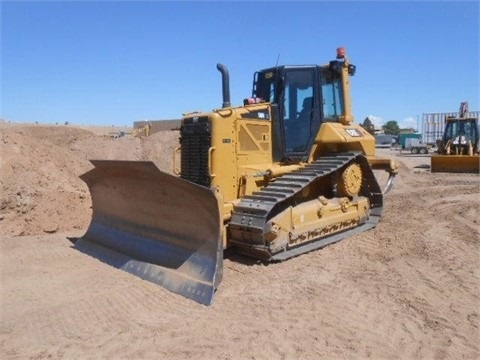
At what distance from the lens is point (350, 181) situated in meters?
7.47

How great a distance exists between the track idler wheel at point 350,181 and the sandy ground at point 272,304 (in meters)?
0.75

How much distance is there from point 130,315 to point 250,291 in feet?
4.34

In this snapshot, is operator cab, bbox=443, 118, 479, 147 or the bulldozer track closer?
the bulldozer track

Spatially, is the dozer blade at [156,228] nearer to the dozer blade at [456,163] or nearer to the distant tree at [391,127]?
the dozer blade at [456,163]

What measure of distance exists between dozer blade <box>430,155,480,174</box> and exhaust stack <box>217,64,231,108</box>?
46.3 feet

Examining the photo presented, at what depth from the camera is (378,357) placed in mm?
3588

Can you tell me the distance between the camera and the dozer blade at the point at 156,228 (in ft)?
16.9

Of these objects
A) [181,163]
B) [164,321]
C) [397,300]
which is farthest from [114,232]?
[397,300]

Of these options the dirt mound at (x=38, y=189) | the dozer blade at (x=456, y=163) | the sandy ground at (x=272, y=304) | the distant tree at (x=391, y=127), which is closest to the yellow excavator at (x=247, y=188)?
the sandy ground at (x=272, y=304)

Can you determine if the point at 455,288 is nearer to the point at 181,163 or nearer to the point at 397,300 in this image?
the point at 397,300

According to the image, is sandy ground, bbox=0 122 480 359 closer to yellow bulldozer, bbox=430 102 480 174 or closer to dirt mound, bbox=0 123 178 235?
dirt mound, bbox=0 123 178 235

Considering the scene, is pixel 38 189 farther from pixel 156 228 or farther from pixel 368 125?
pixel 368 125

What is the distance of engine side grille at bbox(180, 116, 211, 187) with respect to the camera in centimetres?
646

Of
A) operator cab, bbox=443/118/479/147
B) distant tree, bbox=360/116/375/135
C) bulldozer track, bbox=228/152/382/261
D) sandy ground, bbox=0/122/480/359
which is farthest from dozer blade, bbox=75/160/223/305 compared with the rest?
operator cab, bbox=443/118/479/147
